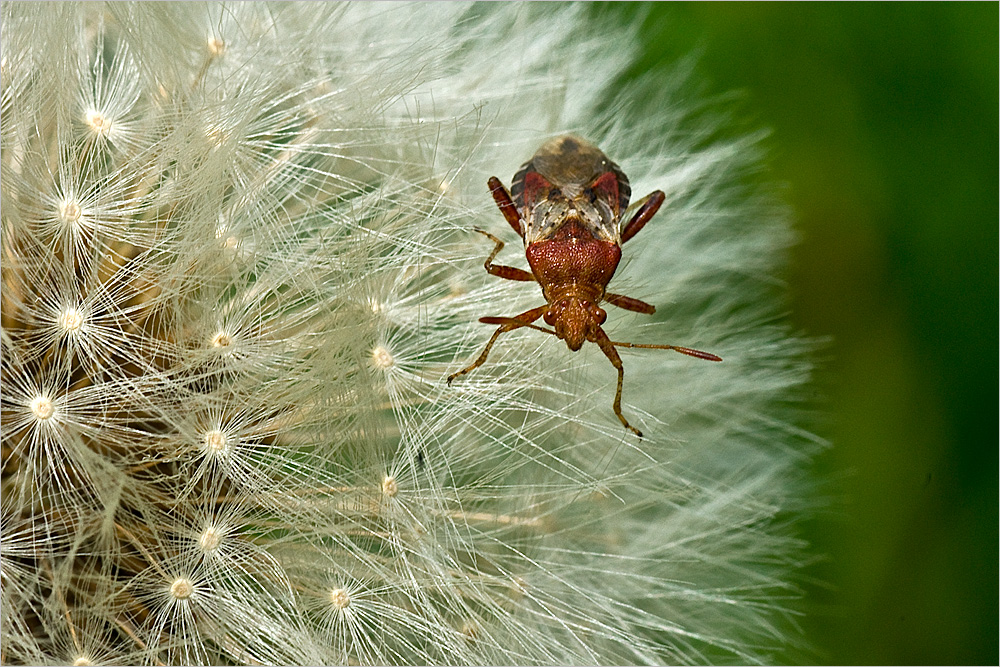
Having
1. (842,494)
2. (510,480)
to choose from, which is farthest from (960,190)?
(510,480)

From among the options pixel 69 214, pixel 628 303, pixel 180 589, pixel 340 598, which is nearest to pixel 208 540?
pixel 180 589

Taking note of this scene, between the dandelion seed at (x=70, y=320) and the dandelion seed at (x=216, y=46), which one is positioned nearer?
the dandelion seed at (x=70, y=320)

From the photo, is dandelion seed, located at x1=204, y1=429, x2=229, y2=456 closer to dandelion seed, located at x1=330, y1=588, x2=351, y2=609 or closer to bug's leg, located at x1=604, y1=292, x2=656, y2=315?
dandelion seed, located at x1=330, y1=588, x2=351, y2=609

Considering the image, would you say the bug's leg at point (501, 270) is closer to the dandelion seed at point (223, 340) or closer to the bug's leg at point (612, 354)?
the bug's leg at point (612, 354)

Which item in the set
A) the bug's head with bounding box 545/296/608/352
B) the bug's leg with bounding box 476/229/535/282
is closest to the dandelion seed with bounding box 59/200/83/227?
the bug's leg with bounding box 476/229/535/282

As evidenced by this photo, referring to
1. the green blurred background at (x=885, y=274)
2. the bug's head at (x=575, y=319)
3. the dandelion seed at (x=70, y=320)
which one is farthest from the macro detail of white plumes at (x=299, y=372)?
the green blurred background at (x=885, y=274)

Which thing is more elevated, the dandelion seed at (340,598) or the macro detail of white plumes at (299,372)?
the macro detail of white plumes at (299,372)

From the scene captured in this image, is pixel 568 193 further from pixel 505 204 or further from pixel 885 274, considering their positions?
pixel 885 274
